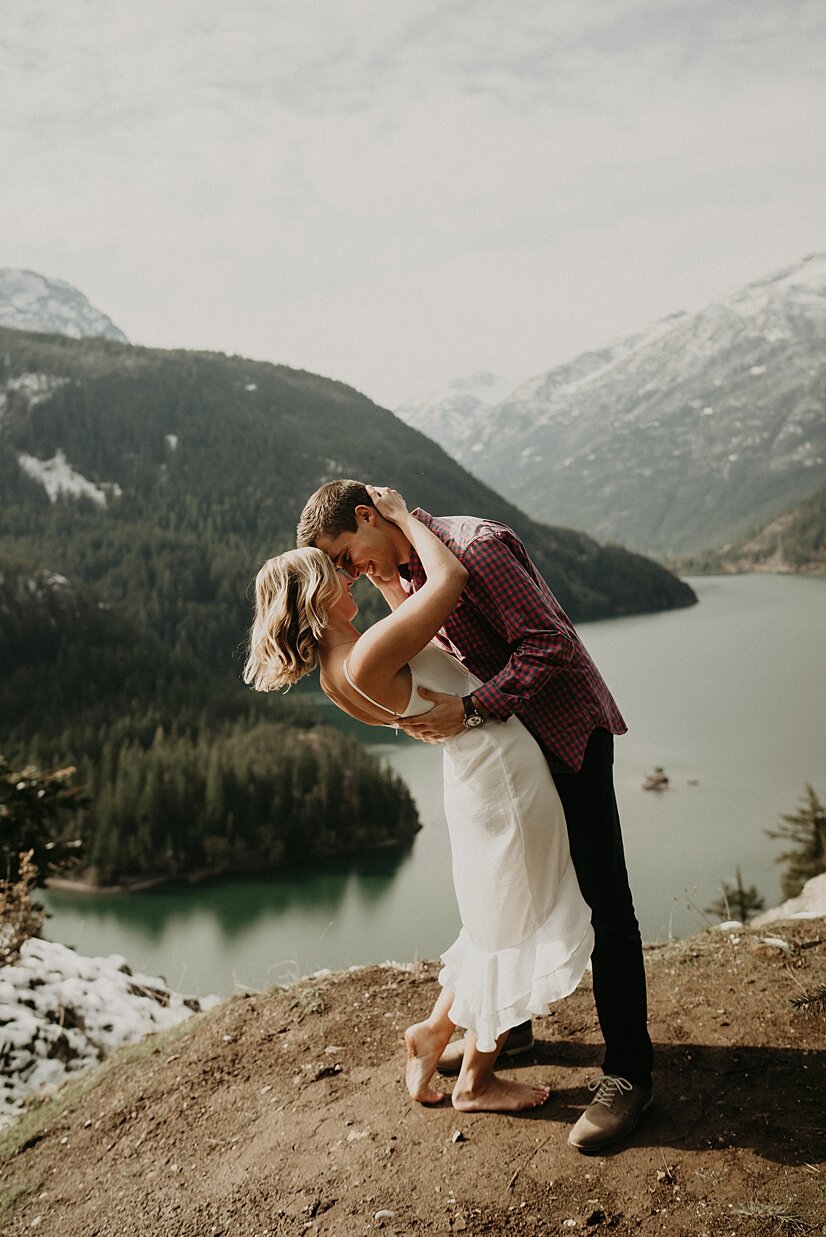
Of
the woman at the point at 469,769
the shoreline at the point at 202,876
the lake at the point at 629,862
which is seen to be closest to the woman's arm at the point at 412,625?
the woman at the point at 469,769

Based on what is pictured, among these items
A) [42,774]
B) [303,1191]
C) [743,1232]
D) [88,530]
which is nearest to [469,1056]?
[303,1191]

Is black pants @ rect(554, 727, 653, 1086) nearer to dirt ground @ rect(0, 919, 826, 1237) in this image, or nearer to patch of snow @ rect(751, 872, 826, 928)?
dirt ground @ rect(0, 919, 826, 1237)

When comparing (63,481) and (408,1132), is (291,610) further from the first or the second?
(63,481)

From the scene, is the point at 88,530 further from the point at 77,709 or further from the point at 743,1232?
the point at 743,1232

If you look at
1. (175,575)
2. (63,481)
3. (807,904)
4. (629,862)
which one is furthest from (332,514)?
(63,481)

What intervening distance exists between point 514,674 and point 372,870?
4759 centimetres

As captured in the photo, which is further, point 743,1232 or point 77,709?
point 77,709

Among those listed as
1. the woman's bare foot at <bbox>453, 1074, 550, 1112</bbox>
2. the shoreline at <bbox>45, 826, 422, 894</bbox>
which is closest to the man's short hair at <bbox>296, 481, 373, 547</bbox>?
the woman's bare foot at <bbox>453, 1074, 550, 1112</bbox>

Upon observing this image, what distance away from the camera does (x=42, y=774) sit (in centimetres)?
1162

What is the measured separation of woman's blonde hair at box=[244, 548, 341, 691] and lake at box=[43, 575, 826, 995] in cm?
1736

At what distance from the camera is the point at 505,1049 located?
3.93 meters

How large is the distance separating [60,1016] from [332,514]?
4083mm

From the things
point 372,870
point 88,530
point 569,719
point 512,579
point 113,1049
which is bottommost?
point 372,870

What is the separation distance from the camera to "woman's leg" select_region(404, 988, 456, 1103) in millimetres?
3598
